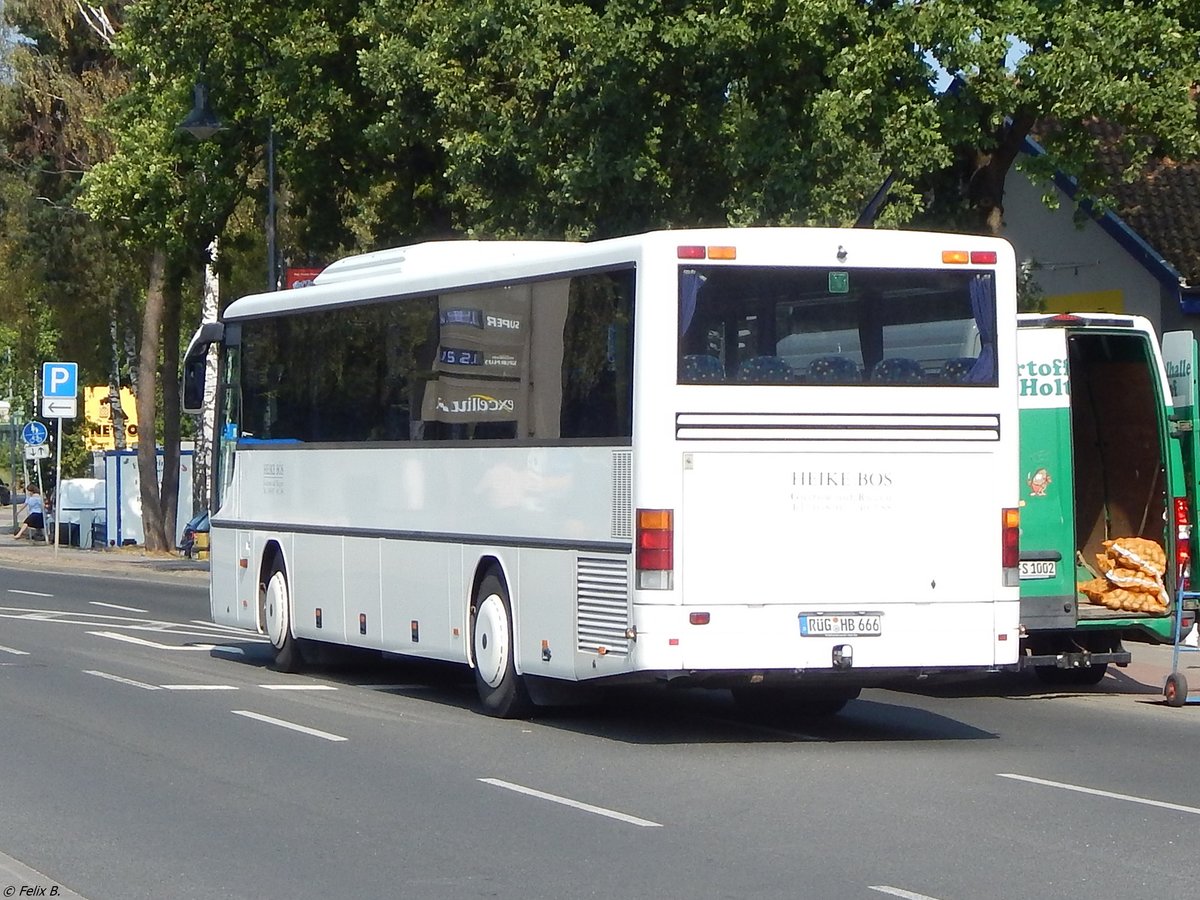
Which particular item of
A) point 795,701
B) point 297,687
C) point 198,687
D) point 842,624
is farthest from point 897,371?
point 198,687

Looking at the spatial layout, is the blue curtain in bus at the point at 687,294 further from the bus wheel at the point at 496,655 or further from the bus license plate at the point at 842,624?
the bus wheel at the point at 496,655

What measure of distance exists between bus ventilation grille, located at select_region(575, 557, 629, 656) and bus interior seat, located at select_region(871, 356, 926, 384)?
194 cm

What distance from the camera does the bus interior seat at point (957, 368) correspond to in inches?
491

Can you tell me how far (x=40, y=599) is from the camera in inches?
1080

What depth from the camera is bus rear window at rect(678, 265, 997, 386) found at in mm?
12008

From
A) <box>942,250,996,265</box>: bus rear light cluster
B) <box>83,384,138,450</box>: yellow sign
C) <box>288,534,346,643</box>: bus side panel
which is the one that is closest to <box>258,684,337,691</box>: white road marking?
<box>288,534,346,643</box>: bus side panel

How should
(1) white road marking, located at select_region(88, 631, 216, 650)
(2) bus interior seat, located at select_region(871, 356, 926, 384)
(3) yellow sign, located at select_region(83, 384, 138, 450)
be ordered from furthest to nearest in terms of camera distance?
1. (3) yellow sign, located at select_region(83, 384, 138, 450)
2. (1) white road marking, located at select_region(88, 631, 216, 650)
3. (2) bus interior seat, located at select_region(871, 356, 926, 384)

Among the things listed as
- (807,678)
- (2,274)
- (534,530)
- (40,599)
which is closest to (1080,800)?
(807,678)

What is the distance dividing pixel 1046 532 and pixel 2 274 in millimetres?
39512

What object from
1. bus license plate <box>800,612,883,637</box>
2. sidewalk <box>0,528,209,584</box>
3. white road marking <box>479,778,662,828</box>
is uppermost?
bus license plate <box>800,612,883,637</box>

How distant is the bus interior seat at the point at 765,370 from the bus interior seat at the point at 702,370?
0.45 feet

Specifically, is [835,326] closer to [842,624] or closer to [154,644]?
[842,624]

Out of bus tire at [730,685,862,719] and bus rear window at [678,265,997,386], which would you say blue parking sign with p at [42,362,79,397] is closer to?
bus tire at [730,685,862,719]

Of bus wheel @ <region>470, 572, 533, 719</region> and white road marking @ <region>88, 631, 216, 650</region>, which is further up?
bus wheel @ <region>470, 572, 533, 719</region>
